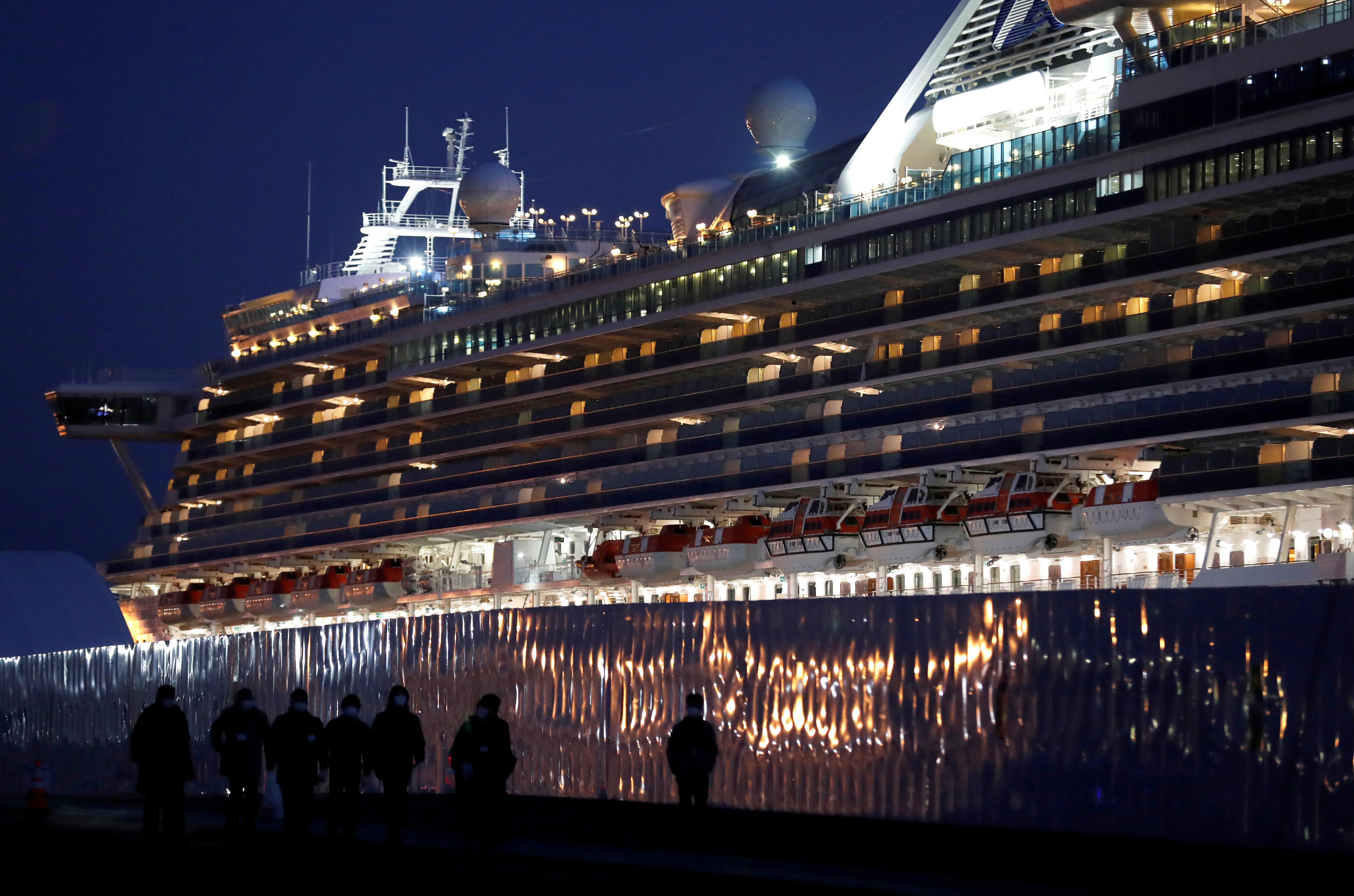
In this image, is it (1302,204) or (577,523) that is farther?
(577,523)

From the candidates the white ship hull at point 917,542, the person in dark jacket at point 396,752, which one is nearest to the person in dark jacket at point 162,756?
the person in dark jacket at point 396,752

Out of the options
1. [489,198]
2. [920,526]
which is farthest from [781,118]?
[920,526]

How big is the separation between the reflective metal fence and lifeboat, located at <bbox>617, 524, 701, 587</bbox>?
140ft

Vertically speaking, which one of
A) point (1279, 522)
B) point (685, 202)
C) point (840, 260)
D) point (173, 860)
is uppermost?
point (685, 202)

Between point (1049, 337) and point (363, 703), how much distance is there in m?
35.6

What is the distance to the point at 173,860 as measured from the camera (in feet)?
58.3

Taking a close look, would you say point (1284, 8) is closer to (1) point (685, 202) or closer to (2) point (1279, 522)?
(2) point (1279, 522)

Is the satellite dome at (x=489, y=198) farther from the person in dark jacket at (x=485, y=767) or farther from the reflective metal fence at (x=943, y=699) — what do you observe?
the person in dark jacket at (x=485, y=767)

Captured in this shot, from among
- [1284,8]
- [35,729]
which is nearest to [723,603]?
[35,729]

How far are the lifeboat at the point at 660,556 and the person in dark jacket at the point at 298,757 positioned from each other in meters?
48.1

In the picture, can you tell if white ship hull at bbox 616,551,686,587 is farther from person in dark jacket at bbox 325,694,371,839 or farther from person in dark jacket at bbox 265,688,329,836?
person in dark jacket at bbox 265,688,329,836

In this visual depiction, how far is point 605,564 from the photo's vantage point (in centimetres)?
7081

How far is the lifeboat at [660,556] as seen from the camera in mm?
68000

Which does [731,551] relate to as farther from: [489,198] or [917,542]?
[489,198]
